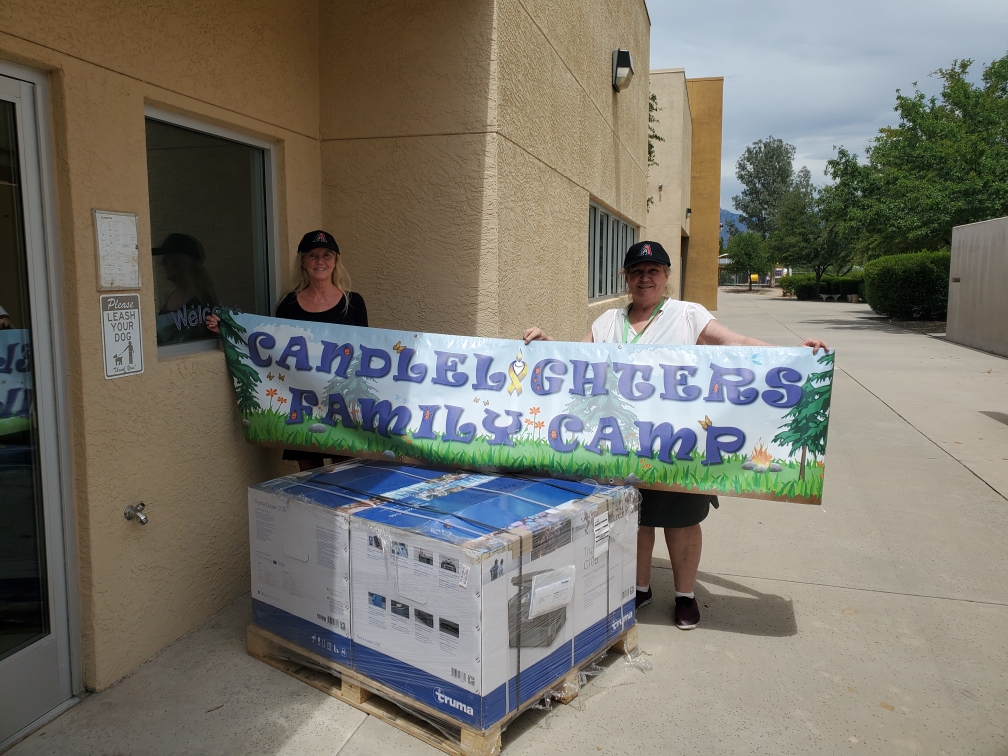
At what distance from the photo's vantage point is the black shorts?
11.8 ft

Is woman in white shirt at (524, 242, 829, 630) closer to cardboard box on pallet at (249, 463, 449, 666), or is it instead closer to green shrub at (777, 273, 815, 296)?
cardboard box on pallet at (249, 463, 449, 666)

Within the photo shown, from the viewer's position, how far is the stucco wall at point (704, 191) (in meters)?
27.7

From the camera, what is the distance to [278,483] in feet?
10.6

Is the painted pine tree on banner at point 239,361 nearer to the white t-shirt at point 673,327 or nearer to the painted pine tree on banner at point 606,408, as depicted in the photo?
the painted pine tree on banner at point 606,408

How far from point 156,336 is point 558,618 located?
6.85ft

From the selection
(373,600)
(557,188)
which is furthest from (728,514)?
(373,600)

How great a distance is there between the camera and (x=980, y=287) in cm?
1636

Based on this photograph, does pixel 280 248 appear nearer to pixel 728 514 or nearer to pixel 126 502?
pixel 126 502

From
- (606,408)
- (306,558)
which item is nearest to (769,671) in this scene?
(606,408)

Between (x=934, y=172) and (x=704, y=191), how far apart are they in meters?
9.33

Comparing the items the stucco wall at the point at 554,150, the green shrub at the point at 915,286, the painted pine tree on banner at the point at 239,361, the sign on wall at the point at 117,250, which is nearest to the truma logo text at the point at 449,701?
the painted pine tree on banner at the point at 239,361

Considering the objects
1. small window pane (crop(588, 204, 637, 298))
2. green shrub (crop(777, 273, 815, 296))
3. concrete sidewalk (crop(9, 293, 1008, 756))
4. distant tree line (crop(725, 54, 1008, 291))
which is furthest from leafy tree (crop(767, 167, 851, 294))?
concrete sidewalk (crop(9, 293, 1008, 756))

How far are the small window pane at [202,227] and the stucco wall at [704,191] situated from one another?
24.7 m

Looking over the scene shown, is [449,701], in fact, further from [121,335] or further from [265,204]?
[265,204]
